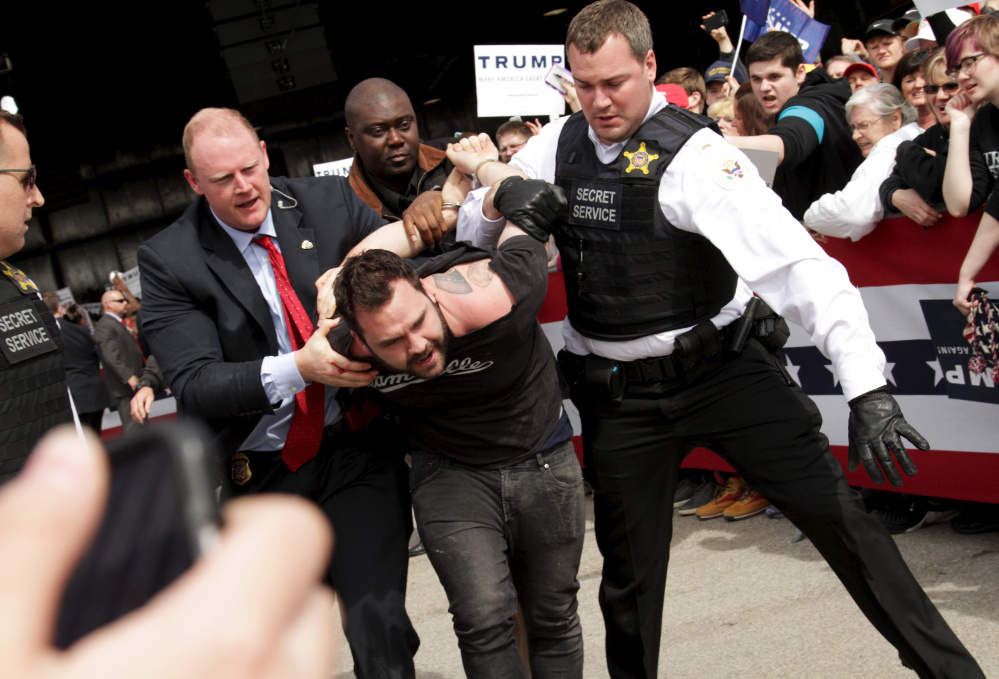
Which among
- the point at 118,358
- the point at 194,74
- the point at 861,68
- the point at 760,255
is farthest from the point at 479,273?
the point at 194,74

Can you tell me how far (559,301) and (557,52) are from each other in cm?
224

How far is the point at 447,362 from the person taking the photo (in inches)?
97.7

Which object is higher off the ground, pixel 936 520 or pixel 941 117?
pixel 941 117

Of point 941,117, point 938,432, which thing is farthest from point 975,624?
point 941,117

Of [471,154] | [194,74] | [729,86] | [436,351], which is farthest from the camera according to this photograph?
[194,74]

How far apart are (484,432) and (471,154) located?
3.24ft

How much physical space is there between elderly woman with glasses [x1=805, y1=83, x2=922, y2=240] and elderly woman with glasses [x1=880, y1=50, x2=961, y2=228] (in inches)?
3.0

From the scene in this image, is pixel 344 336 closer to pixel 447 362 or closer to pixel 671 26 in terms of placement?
pixel 447 362

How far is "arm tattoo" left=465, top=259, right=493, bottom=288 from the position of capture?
2.49m

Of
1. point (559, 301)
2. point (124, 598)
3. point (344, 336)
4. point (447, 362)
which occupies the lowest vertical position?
point (559, 301)

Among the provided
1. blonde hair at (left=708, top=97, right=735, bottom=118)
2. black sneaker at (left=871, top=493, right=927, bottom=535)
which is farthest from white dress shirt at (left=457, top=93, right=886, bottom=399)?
blonde hair at (left=708, top=97, right=735, bottom=118)

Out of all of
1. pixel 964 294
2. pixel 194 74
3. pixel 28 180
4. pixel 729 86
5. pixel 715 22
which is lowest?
pixel 964 294

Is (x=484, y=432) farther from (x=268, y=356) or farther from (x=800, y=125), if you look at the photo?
(x=800, y=125)

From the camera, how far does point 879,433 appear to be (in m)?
2.14
